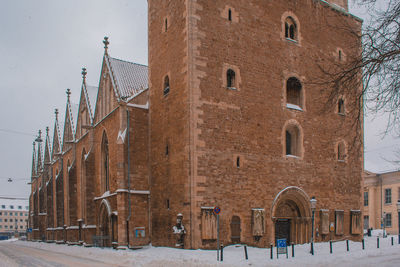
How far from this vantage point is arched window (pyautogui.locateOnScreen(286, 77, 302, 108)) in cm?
2716

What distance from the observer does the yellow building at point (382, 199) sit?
5112 centimetres

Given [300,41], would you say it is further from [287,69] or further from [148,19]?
[148,19]

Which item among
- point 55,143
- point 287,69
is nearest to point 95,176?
point 287,69

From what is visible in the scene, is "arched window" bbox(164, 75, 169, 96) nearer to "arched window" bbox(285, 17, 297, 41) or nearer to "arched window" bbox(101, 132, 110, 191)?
"arched window" bbox(101, 132, 110, 191)

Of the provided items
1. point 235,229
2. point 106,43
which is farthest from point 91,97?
point 235,229

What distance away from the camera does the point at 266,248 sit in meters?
23.2

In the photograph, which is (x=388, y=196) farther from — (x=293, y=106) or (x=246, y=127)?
(x=246, y=127)

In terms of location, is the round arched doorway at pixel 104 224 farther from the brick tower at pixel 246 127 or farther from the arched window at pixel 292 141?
the arched window at pixel 292 141

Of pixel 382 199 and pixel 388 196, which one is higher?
pixel 388 196

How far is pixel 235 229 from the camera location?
22531 millimetres

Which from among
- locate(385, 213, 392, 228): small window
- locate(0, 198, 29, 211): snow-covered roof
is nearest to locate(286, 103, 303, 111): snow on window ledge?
locate(385, 213, 392, 228): small window

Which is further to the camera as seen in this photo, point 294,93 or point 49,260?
point 294,93

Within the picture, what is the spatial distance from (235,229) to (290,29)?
13.1 meters

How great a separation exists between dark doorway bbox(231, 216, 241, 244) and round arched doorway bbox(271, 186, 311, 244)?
3.35 meters
